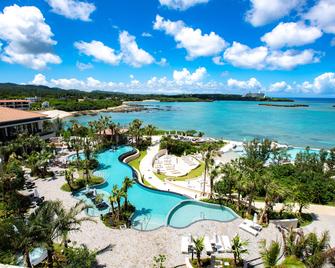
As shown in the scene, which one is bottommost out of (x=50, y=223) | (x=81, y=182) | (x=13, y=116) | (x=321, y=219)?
(x=321, y=219)

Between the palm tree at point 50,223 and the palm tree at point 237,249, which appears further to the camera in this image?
the palm tree at point 237,249

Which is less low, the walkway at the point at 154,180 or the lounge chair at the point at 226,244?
the lounge chair at the point at 226,244

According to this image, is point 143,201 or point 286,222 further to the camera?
point 143,201

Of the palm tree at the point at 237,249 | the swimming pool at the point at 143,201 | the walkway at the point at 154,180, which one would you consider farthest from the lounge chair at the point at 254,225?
the walkway at the point at 154,180

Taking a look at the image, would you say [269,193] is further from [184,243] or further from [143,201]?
[143,201]

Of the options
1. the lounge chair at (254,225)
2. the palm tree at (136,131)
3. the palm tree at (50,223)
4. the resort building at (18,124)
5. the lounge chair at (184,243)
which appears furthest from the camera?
the palm tree at (136,131)

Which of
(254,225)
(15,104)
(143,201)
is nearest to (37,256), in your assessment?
(143,201)

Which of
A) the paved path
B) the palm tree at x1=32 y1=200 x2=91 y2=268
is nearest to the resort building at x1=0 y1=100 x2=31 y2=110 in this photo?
the palm tree at x1=32 y1=200 x2=91 y2=268

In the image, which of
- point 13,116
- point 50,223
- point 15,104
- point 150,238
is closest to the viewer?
point 50,223

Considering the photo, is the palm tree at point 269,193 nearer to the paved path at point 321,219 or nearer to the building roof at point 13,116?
the paved path at point 321,219
